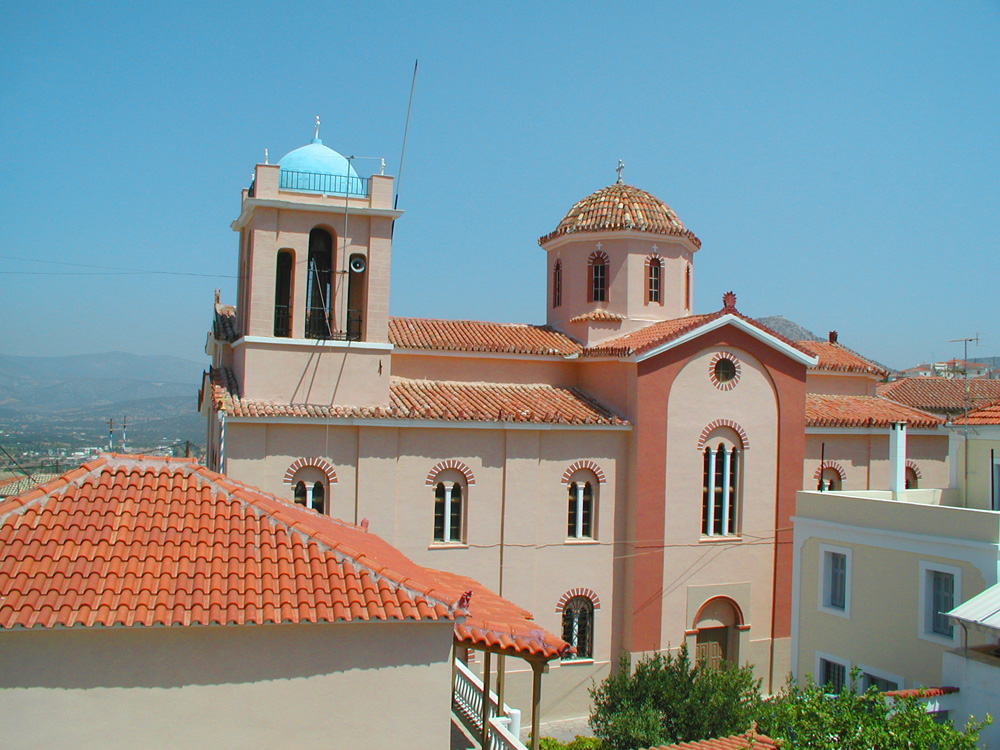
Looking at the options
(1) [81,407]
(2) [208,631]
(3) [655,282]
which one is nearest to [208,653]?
(2) [208,631]

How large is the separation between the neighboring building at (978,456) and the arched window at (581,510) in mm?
7599

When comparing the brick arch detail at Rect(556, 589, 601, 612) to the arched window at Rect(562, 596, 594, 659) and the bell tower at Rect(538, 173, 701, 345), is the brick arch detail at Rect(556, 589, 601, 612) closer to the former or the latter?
the arched window at Rect(562, 596, 594, 659)

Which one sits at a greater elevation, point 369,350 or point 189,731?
point 369,350

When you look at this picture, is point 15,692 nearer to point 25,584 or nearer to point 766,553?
point 25,584

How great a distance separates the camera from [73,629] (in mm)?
7668

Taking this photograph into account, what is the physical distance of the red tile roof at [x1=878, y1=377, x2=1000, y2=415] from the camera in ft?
115

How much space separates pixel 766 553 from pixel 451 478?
8.05 m

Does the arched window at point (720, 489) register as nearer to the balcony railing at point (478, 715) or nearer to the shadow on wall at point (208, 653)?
the balcony railing at point (478, 715)

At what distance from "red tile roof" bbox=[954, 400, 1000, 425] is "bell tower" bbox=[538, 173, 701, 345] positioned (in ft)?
25.5

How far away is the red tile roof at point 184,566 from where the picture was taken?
7863 mm

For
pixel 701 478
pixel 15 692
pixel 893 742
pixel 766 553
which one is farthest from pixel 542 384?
pixel 15 692

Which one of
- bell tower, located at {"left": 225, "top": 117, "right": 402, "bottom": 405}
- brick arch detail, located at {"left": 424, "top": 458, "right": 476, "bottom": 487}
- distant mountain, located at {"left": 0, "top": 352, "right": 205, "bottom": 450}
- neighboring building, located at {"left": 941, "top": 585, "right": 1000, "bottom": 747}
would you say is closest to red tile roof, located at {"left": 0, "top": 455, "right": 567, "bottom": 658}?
neighboring building, located at {"left": 941, "top": 585, "right": 1000, "bottom": 747}

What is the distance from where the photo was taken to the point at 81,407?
6812 cm

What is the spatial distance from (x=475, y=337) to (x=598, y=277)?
416 centimetres
